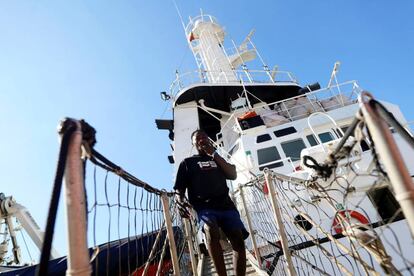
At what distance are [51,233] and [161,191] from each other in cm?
190

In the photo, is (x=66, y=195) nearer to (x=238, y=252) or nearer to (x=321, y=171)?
(x=321, y=171)

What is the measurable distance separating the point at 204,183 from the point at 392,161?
1.93 m

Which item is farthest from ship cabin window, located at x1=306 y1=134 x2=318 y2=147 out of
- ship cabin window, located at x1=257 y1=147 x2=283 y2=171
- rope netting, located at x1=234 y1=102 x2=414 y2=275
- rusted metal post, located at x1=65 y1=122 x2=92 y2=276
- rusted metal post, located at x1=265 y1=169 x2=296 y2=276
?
rusted metal post, located at x1=65 y1=122 x2=92 y2=276

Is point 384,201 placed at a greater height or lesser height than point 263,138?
lesser

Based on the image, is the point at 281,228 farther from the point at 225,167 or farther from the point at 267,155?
the point at 267,155

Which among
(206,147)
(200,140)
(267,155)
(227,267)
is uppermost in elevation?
(267,155)

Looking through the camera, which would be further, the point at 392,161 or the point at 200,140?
the point at 200,140

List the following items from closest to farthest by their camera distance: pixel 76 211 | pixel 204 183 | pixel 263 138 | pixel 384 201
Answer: pixel 76 211
pixel 204 183
pixel 384 201
pixel 263 138

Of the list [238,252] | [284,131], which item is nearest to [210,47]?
[284,131]

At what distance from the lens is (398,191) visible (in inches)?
36.1

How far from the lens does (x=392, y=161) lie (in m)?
0.96

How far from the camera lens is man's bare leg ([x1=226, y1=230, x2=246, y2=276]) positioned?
2.45m

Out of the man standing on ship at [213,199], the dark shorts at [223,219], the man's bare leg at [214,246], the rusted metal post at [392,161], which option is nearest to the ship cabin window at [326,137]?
the man standing on ship at [213,199]

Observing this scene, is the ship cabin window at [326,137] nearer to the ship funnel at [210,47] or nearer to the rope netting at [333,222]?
the rope netting at [333,222]
